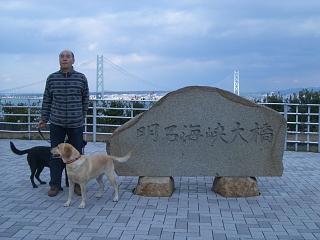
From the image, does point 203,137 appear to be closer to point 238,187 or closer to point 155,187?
point 238,187

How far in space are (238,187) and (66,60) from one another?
2.97m

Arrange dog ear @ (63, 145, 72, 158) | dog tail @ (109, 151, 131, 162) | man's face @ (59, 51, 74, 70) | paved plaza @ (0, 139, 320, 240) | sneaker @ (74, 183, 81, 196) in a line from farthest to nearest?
sneaker @ (74, 183, 81, 196) → dog tail @ (109, 151, 131, 162) → man's face @ (59, 51, 74, 70) → dog ear @ (63, 145, 72, 158) → paved plaza @ (0, 139, 320, 240)

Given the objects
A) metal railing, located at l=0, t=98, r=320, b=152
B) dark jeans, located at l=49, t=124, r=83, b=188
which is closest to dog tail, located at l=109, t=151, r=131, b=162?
dark jeans, located at l=49, t=124, r=83, b=188

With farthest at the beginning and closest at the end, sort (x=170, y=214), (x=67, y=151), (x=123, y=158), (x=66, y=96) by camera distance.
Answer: (x=123, y=158) → (x=66, y=96) → (x=67, y=151) → (x=170, y=214)

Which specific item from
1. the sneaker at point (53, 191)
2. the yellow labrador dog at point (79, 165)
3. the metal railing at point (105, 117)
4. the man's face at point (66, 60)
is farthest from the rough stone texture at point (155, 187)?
the metal railing at point (105, 117)

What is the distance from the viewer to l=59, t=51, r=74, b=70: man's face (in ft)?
21.2

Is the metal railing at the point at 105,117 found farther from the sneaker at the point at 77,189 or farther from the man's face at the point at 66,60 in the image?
the man's face at the point at 66,60

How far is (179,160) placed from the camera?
273 inches

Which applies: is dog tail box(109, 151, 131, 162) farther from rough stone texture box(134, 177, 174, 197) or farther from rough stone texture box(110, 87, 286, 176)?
rough stone texture box(134, 177, 174, 197)

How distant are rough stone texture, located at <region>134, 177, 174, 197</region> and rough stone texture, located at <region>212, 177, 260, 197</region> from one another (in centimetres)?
77

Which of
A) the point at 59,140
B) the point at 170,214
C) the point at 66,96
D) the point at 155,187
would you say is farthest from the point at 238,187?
the point at 66,96

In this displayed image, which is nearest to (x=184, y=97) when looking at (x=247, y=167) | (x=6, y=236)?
(x=247, y=167)

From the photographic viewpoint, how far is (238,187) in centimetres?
681

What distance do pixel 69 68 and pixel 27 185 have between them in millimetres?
2124
